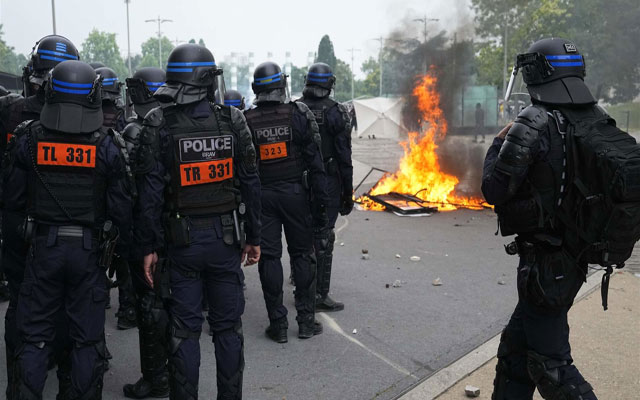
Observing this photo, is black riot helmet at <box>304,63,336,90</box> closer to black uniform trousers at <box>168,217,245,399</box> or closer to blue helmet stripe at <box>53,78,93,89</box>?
black uniform trousers at <box>168,217,245,399</box>

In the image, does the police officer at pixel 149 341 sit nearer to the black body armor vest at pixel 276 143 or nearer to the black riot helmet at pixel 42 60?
the black riot helmet at pixel 42 60

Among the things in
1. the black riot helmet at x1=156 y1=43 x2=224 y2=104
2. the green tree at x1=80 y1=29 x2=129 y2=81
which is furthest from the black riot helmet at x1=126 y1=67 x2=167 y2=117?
the green tree at x1=80 y1=29 x2=129 y2=81

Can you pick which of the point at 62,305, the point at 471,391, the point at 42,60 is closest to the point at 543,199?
the point at 471,391

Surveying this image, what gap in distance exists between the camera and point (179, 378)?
12.5ft

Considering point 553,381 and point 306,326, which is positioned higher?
point 553,381

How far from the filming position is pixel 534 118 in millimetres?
3486

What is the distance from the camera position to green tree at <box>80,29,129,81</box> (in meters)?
114

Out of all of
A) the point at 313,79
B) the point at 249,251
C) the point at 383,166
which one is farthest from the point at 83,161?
the point at 383,166

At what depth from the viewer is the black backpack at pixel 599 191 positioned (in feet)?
10.9

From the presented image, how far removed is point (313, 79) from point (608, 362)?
3.81 metres

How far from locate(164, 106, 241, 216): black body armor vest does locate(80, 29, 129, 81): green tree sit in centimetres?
11619

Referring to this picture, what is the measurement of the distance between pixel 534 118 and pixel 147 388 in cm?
308

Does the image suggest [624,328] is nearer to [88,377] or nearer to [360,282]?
[360,282]

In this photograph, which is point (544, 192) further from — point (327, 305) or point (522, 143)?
point (327, 305)
